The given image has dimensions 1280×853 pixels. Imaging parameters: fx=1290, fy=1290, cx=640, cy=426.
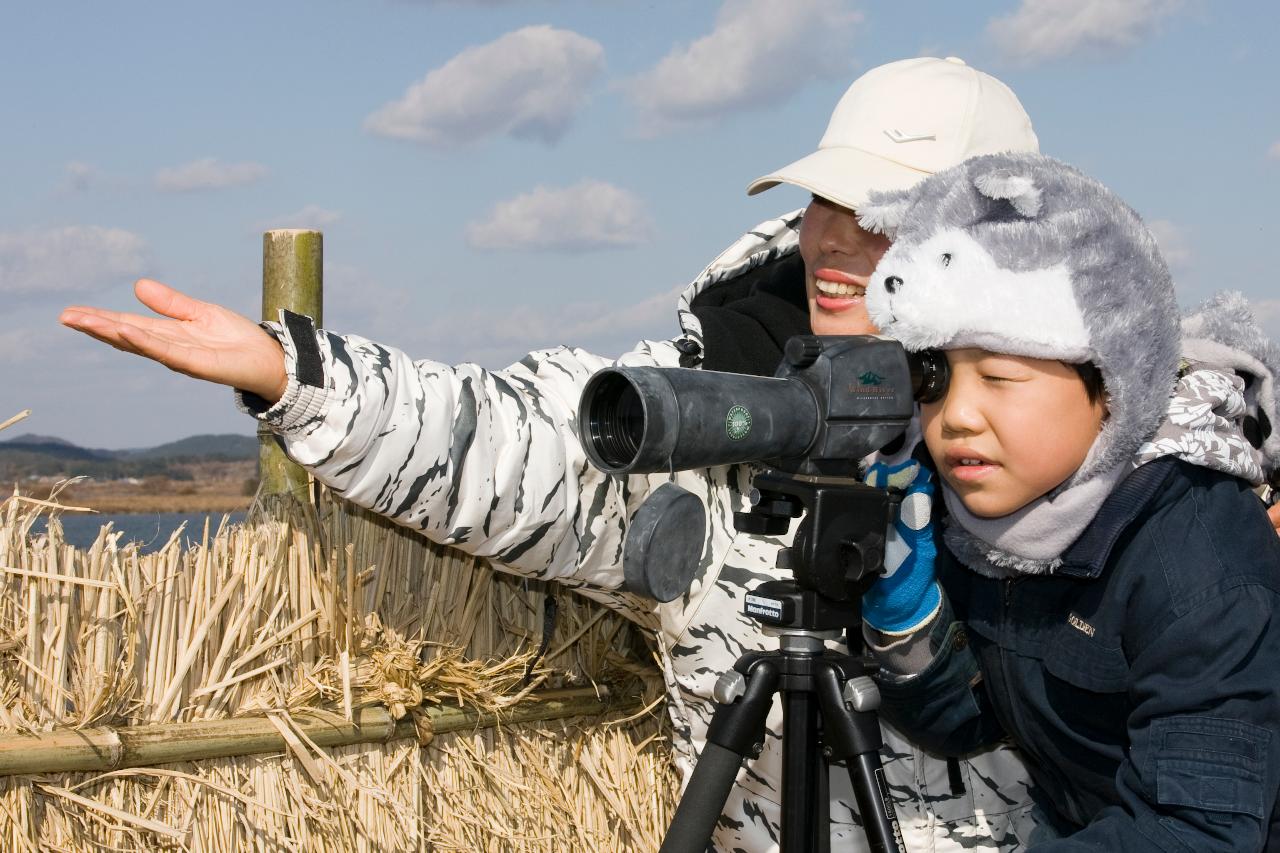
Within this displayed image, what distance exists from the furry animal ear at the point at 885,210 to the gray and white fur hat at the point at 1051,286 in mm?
103

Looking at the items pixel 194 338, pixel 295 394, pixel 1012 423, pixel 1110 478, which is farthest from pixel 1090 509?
pixel 194 338

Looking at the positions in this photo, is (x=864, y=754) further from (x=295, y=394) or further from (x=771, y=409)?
(x=295, y=394)

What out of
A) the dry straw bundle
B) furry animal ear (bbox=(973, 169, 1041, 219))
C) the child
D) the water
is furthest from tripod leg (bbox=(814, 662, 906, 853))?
the water

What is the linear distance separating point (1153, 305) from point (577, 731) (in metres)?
1.43

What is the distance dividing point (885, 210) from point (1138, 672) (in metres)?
0.66

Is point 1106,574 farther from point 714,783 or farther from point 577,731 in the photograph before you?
point 577,731

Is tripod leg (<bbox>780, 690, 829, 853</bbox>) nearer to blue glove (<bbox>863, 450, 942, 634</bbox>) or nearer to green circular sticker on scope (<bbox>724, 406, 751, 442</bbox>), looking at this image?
blue glove (<bbox>863, 450, 942, 634</bbox>)

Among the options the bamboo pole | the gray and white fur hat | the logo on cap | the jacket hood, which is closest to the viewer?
the gray and white fur hat

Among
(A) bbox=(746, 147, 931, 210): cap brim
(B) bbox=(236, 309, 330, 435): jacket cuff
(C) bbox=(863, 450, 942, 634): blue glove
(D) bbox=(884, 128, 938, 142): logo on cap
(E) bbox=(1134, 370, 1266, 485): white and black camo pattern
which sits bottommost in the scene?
(C) bbox=(863, 450, 942, 634): blue glove

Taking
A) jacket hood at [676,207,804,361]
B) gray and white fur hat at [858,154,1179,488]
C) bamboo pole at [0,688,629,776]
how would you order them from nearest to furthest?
1. gray and white fur hat at [858,154,1179,488]
2. bamboo pole at [0,688,629,776]
3. jacket hood at [676,207,804,361]

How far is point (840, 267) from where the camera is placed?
6.60 feet

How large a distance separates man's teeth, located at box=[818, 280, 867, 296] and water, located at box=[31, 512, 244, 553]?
1.06 meters

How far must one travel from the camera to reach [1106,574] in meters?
1.64

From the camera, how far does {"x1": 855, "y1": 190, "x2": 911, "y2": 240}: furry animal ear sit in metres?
1.70
